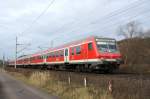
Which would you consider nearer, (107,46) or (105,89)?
(105,89)

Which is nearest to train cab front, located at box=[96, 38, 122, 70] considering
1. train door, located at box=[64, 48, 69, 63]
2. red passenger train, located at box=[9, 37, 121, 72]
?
red passenger train, located at box=[9, 37, 121, 72]

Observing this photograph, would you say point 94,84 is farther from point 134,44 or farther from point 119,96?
point 134,44

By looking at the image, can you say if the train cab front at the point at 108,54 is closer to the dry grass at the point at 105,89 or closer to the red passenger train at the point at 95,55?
the red passenger train at the point at 95,55

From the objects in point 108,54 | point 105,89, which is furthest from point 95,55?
point 105,89

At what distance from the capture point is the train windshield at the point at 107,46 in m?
23.6

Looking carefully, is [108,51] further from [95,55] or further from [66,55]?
[66,55]

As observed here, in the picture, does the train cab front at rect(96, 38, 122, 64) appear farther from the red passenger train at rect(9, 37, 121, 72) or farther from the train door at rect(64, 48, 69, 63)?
the train door at rect(64, 48, 69, 63)

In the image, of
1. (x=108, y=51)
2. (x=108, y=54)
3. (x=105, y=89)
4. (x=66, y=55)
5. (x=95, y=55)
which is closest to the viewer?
(x=105, y=89)

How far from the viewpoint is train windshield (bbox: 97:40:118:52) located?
23.6 m

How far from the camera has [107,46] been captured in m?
24.2

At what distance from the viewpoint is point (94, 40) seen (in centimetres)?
2373

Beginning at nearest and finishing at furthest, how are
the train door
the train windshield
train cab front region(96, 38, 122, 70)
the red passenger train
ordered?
train cab front region(96, 38, 122, 70), the red passenger train, the train windshield, the train door

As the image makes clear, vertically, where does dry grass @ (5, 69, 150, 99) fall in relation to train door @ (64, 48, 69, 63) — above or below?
below

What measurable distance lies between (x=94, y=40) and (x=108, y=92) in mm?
12384
